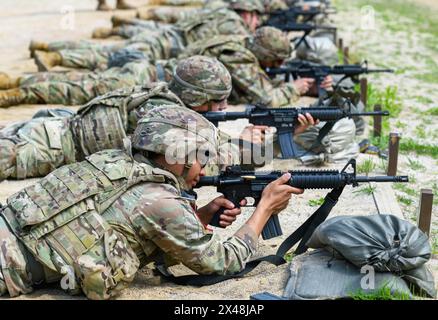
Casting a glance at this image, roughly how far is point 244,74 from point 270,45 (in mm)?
504

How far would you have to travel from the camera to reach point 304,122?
22.4 feet

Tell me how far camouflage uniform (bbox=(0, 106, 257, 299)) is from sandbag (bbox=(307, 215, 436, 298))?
72 centimetres

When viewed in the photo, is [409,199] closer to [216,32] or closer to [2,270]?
[2,270]

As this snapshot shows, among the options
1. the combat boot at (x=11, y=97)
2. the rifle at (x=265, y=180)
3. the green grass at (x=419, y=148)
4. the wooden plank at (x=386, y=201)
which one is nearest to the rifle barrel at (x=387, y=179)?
the rifle at (x=265, y=180)

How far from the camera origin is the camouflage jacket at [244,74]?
28.6 ft

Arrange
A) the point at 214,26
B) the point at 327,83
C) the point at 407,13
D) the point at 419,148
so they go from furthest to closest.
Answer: the point at 407,13
the point at 214,26
the point at 327,83
the point at 419,148

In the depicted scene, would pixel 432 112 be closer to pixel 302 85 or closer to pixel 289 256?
pixel 302 85

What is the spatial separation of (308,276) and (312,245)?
0.33 meters

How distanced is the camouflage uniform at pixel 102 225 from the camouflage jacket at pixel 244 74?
4.55 meters

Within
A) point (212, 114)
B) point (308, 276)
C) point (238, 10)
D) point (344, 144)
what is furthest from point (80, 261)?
point (238, 10)

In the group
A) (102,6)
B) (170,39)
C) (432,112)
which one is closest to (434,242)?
(432,112)

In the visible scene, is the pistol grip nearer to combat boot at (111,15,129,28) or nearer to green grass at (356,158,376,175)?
green grass at (356,158,376,175)

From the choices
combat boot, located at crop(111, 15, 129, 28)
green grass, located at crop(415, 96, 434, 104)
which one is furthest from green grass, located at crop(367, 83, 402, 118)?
combat boot, located at crop(111, 15, 129, 28)

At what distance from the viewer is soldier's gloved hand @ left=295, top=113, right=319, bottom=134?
6.80 m
